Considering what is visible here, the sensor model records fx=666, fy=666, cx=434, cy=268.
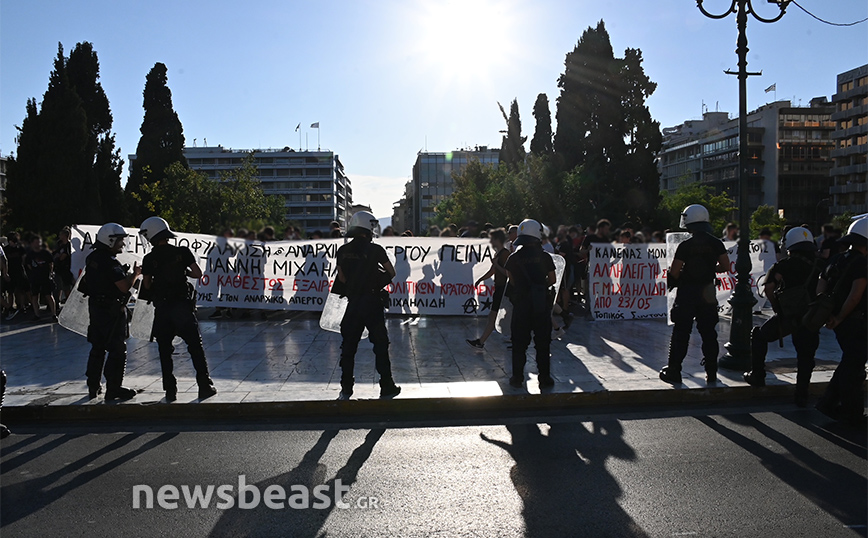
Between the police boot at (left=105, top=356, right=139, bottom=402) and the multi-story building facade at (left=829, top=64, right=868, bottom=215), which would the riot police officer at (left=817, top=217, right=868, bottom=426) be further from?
the multi-story building facade at (left=829, top=64, right=868, bottom=215)

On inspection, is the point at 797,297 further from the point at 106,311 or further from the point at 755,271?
the point at 755,271

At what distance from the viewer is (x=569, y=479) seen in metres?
4.54

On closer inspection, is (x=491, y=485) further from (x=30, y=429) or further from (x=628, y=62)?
(x=628, y=62)

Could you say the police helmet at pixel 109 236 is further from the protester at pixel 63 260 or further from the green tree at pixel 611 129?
the green tree at pixel 611 129

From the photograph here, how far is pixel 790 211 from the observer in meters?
95.7

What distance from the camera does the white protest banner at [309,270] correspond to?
12.8 metres

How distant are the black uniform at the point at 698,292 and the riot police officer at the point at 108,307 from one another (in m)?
5.68

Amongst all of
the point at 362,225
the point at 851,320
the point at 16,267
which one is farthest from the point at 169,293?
the point at 16,267

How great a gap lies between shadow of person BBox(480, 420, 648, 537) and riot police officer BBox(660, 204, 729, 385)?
1668 mm

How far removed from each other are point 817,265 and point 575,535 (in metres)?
4.30

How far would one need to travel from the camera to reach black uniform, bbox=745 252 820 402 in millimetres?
6289

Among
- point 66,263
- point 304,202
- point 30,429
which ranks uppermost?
point 304,202

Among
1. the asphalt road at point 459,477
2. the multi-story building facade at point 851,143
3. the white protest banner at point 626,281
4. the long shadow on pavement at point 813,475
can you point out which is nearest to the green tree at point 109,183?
the white protest banner at point 626,281

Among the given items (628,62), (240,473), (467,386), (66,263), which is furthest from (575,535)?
(628,62)
